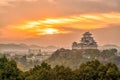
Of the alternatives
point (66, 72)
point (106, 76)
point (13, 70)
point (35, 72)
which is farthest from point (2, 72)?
point (106, 76)

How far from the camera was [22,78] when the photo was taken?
139ft

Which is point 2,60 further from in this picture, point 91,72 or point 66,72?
point 91,72

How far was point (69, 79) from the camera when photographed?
4462 centimetres

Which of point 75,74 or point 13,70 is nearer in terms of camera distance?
point 13,70

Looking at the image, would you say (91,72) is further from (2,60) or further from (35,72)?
(2,60)

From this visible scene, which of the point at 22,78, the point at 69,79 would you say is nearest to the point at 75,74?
the point at 69,79

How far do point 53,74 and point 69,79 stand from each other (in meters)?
2.30

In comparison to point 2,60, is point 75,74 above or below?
below

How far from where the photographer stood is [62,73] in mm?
45438

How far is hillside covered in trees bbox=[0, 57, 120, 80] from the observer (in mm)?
41509

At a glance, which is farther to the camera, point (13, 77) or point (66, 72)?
point (66, 72)

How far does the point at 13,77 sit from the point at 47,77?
17.4ft

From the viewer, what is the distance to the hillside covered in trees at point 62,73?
136 ft

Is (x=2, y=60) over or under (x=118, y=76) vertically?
over
